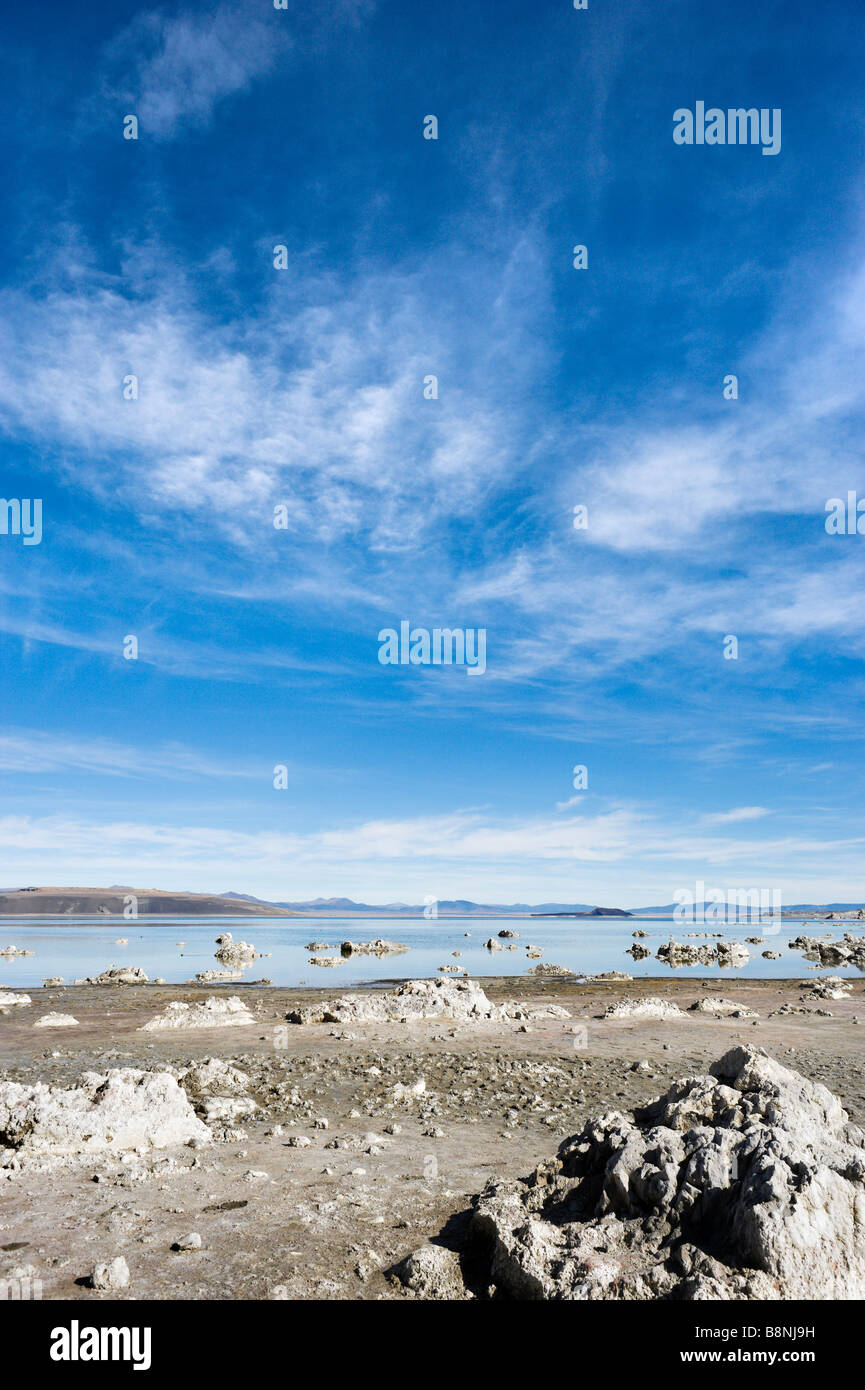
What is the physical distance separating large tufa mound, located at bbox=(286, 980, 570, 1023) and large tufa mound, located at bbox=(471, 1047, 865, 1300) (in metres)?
17.2

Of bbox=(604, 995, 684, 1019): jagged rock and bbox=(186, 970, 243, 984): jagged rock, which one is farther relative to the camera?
bbox=(186, 970, 243, 984): jagged rock

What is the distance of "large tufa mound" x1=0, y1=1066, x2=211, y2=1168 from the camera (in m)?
10.2

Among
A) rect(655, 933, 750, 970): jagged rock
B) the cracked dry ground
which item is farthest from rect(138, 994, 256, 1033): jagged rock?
rect(655, 933, 750, 970): jagged rock

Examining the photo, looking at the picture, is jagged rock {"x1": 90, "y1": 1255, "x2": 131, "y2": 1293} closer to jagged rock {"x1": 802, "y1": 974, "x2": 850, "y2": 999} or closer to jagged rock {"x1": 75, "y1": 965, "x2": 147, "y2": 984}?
jagged rock {"x1": 802, "y1": 974, "x2": 850, "y2": 999}

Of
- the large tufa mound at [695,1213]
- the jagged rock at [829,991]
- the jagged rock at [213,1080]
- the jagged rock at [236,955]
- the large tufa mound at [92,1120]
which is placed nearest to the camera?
the large tufa mound at [695,1213]

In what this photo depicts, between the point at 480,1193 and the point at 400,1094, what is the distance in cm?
581

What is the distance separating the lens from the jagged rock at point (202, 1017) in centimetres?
2412

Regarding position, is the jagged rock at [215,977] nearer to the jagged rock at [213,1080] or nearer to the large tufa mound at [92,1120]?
the jagged rock at [213,1080]

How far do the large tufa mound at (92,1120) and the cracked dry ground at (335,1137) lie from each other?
436 millimetres

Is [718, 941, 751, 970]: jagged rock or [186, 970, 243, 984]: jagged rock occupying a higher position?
[186, 970, 243, 984]: jagged rock

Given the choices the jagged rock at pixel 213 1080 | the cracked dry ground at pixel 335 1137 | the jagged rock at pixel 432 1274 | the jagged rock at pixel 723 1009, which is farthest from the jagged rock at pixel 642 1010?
the jagged rock at pixel 432 1274
